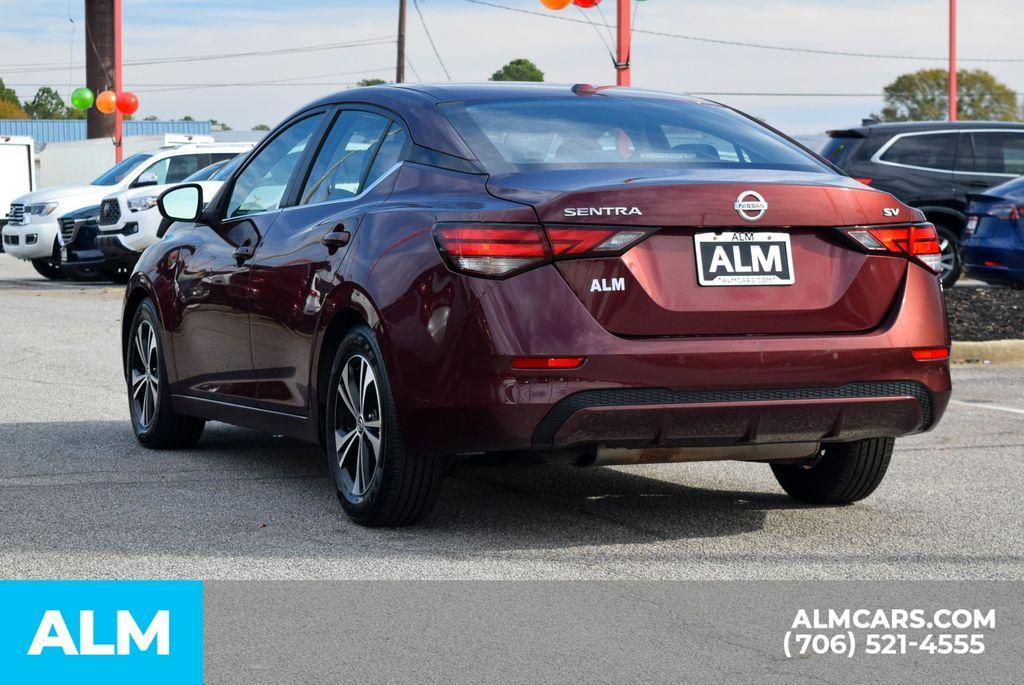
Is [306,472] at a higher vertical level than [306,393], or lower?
lower

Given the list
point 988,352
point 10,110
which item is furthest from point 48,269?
point 10,110

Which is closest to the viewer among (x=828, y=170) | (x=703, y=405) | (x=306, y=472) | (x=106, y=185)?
(x=703, y=405)

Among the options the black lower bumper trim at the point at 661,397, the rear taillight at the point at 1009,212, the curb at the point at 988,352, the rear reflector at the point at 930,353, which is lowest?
the curb at the point at 988,352

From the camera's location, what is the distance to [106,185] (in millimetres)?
24344

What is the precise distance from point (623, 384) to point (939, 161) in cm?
1549

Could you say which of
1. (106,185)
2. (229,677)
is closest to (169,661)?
(229,677)

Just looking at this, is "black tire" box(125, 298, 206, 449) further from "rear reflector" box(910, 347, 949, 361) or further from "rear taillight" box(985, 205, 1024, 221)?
"rear taillight" box(985, 205, 1024, 221)

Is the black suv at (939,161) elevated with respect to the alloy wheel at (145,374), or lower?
elevated

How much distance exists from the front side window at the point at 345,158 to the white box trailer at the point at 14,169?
3207 cm

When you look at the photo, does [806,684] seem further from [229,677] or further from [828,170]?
[828,170]

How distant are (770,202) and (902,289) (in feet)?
2.07

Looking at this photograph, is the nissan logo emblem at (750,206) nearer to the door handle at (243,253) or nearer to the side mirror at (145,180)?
the door handle at (243,253)

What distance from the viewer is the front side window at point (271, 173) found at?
7205 millimetres

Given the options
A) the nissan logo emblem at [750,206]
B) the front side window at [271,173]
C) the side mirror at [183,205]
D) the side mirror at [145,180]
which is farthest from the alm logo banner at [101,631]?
the side mirror at [145,180]
